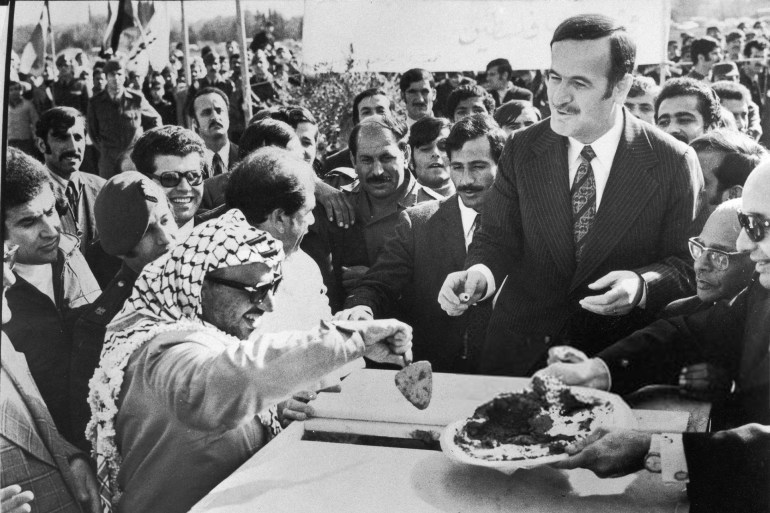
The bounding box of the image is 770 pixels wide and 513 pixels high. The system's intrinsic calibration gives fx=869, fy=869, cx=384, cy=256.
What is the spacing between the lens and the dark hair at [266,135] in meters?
2.96

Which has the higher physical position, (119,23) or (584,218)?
(119,23)

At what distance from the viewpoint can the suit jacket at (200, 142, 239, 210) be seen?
2.99 m

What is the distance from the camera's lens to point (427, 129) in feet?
9.27

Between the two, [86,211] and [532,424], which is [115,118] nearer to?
[86,211]

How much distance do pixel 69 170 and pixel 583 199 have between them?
1831 millimetres


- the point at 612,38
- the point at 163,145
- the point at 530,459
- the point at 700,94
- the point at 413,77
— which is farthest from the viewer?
the point at 163,145

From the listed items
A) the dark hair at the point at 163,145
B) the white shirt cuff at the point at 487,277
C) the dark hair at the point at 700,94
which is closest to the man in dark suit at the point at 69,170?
the dark hair at the point at 163,145

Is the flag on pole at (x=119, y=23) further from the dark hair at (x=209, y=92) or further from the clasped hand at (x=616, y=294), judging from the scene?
the clasped hand at (x=616, y=294)

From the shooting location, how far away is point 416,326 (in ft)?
9.14

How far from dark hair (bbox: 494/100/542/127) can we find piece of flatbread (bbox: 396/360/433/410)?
2.61ft

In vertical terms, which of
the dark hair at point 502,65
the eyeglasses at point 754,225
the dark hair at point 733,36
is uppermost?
the dark hair at point 733,36

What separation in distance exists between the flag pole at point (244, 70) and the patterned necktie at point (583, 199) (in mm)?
1192

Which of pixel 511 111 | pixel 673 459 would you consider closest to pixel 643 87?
pixel 511 111

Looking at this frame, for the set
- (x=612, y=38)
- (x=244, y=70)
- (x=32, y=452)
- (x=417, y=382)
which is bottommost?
(x=32, y=452)
